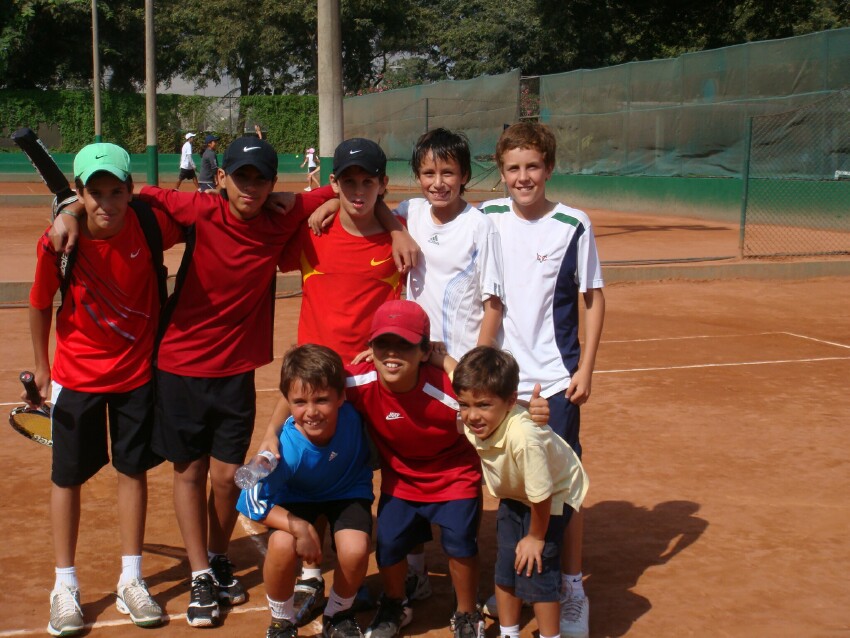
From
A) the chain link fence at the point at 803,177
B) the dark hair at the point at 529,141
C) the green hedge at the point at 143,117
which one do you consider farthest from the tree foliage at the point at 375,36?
the dark hair at the point at 529,141

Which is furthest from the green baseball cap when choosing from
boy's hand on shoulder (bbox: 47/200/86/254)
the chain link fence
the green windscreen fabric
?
the green windscreen fabric

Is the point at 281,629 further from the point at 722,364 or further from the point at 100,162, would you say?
the point at 722,364

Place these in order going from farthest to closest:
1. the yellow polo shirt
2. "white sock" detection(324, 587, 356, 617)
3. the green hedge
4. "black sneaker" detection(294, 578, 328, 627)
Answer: the green hedge → "black sneaker" detection(294, 578, 328, 627) → "white sock" detection(324, 587, 356, 617) → the yellow polo shirt

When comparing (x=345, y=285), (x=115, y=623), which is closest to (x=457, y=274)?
(x=345, y=285)

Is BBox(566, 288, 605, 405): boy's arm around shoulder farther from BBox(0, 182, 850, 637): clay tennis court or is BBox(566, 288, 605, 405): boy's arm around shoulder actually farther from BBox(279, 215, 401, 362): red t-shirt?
BBox(0, 182, 850, 637): clay tennis court

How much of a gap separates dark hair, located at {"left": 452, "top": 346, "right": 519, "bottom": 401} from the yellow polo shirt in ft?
0.43

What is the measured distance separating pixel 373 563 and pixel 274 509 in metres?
0.99

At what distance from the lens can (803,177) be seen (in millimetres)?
19266

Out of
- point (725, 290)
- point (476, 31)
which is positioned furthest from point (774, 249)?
point (476, 31)

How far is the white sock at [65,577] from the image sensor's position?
13.0 ft

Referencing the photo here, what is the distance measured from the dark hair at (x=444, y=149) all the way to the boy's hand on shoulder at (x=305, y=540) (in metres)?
1.41

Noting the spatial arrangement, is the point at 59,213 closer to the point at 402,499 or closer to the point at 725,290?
the point at 402,499

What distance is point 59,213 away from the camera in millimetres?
3838

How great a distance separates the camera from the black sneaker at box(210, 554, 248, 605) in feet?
13.6
